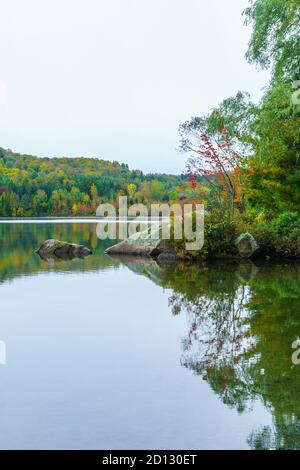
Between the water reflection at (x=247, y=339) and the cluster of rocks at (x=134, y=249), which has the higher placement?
the cluster of rocks at (x=134, y=249)

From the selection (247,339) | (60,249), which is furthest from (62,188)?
(247,339)

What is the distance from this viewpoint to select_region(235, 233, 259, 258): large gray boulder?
51.5 feet

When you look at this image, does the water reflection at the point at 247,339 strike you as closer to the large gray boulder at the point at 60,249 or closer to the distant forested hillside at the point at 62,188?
the large gray boulder at the point at 60,249

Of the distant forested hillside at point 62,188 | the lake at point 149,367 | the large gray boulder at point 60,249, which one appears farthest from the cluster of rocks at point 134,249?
the distant forested hillside at point 62,188

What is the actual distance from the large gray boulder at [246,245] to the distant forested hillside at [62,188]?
210 feet

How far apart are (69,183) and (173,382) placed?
96.1 metres

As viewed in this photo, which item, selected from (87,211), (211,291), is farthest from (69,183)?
(211,291)

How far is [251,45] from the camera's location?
1612 cm

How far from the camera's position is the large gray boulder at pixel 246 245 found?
15.7m

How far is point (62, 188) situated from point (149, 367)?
92.8m

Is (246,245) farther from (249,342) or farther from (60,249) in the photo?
(249,342)

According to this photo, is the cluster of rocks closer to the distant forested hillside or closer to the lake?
the lake

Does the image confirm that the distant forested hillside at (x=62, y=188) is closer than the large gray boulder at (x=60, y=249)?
No

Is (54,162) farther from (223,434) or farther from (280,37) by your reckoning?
(223,434)
